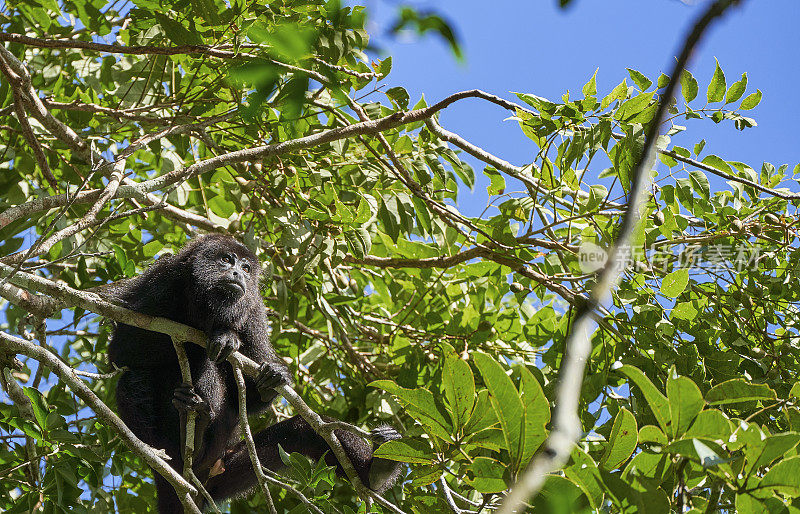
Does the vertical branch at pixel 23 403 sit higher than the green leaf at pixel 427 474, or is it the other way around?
the vertical branch at pixel 23 403

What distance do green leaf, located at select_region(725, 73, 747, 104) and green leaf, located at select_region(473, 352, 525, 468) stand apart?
2.21 m

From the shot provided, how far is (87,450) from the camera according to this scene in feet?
10.1

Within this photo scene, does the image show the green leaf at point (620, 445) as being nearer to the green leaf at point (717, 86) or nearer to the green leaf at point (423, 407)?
the green leaf at point (423, 407)

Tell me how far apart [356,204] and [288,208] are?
43 centimetres

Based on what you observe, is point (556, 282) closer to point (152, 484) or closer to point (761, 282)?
point (761, 282)

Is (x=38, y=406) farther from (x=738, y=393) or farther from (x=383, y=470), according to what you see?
(x=738, y=393)

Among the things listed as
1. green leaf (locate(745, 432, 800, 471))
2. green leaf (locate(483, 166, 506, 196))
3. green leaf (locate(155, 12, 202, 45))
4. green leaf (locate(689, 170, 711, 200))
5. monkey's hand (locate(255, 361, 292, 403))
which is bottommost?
green leaf (locate(745, 432, 800, 471))

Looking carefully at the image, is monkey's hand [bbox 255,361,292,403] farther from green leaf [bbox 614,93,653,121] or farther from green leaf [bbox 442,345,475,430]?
green leaf [bbox 614,93,653,121]

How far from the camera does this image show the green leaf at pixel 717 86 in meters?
3.41

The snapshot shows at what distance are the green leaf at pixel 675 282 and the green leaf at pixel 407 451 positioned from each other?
1.49 meters

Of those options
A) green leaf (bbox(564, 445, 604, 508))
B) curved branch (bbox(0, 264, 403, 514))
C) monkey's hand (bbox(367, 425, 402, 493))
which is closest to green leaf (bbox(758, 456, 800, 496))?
green leaf (bbox(564, 445, 604, 508))

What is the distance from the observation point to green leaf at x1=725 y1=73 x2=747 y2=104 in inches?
135

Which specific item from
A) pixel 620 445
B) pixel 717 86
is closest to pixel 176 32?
pixel 717 86

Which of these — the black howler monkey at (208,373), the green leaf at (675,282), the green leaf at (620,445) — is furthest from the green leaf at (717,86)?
the black howler monkey at (208,373)
